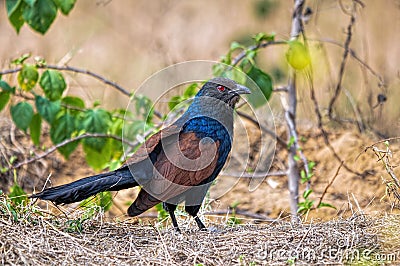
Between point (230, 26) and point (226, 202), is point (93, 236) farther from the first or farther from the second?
point (230, 26)

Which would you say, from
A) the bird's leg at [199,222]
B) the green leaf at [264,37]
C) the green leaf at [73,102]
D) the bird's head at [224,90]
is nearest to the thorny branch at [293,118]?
the green leaf at [264,37]

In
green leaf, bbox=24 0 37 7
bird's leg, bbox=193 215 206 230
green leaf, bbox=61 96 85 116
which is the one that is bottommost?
bird's leg, bbox=193 215 206 230

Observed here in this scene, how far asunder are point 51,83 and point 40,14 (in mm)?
594

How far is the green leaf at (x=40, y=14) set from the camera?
15.6 ft

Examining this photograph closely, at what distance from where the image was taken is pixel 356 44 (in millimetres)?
9094

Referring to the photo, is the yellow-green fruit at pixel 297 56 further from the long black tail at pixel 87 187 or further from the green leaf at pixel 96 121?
the long black tail at pixel 87 187

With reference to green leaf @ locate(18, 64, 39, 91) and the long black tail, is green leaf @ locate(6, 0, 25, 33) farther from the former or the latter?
the long black tail

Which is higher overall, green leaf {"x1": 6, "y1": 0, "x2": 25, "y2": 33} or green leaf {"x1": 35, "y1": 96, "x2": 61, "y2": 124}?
green leaf {"x1": 6, "y1": 0, "x2": 25, "y2": 33}

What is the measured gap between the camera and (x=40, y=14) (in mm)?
4770

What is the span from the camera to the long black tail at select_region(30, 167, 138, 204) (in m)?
3.42

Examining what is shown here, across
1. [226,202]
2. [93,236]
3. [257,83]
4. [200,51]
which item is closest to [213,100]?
[257,83]

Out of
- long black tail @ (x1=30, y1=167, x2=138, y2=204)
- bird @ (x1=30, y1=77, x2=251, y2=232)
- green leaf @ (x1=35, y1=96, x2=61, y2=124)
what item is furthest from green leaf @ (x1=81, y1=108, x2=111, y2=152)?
long black tail @ (x1=30, y1=167, x2=138, y2=204)

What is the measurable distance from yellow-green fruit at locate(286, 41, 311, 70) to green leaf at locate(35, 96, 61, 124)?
6.68 ft

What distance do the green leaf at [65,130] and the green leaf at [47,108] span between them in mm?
133
